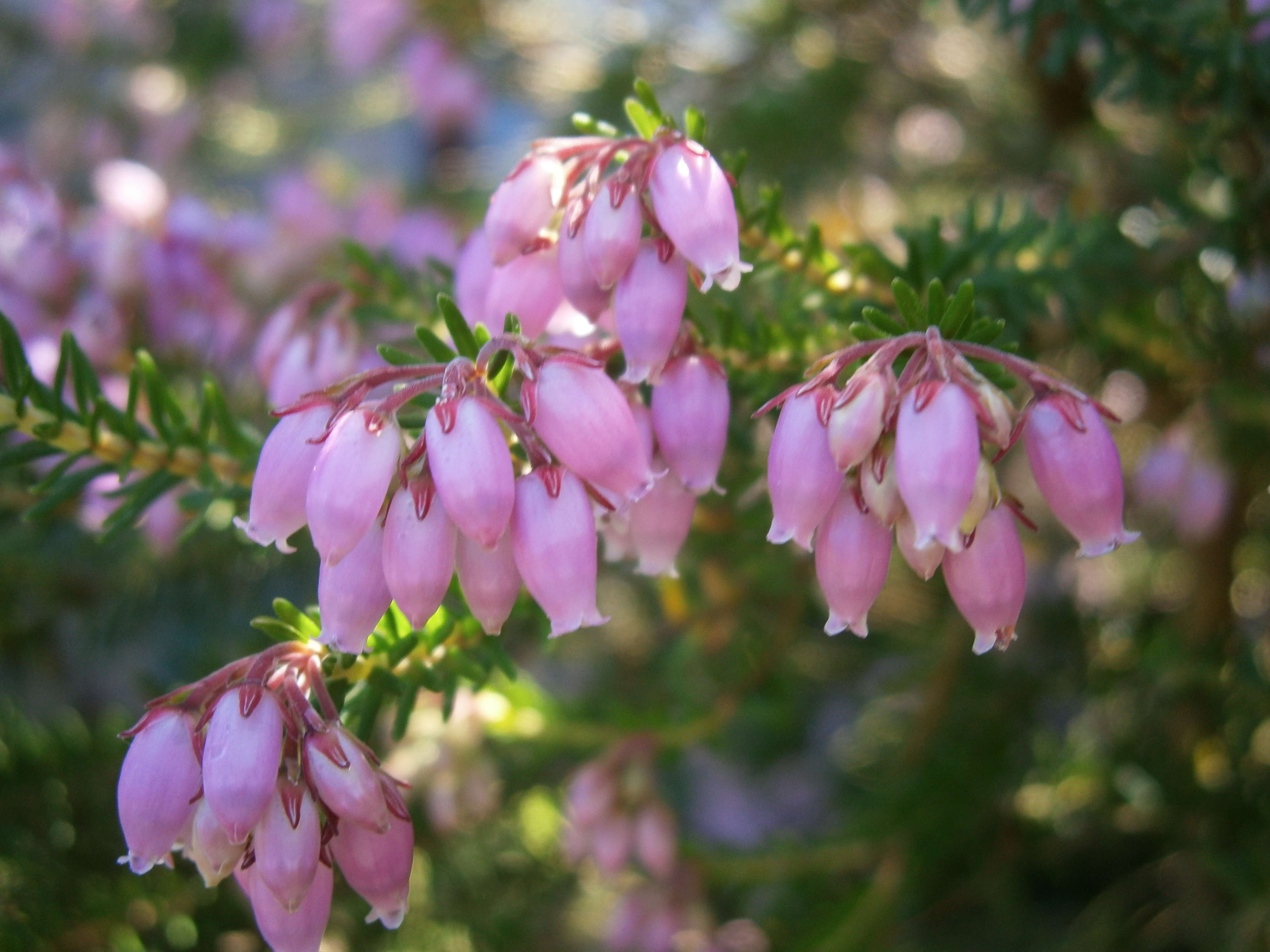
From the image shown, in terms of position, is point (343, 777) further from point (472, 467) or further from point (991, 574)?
point (991, 574)

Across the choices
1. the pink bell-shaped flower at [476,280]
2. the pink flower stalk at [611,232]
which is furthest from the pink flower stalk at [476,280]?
the pink flower stalk at [611,232]

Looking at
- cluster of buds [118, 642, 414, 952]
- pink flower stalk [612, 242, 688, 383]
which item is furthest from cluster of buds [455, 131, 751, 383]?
cluster of buds [118, 642, 414, 952]

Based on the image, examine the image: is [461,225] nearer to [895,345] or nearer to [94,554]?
[94,554]

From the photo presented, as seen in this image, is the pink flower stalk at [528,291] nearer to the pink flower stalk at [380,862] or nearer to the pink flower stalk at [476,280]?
the pink flower stalk at [476,280]

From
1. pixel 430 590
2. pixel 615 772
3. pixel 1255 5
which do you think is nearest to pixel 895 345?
pixel 430 590

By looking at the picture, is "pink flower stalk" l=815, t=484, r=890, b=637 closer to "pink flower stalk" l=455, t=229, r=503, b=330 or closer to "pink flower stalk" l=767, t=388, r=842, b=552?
"pink flower stalk" l=767, t=388, r=842, b=552

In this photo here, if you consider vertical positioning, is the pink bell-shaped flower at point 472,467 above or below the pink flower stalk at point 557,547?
above
